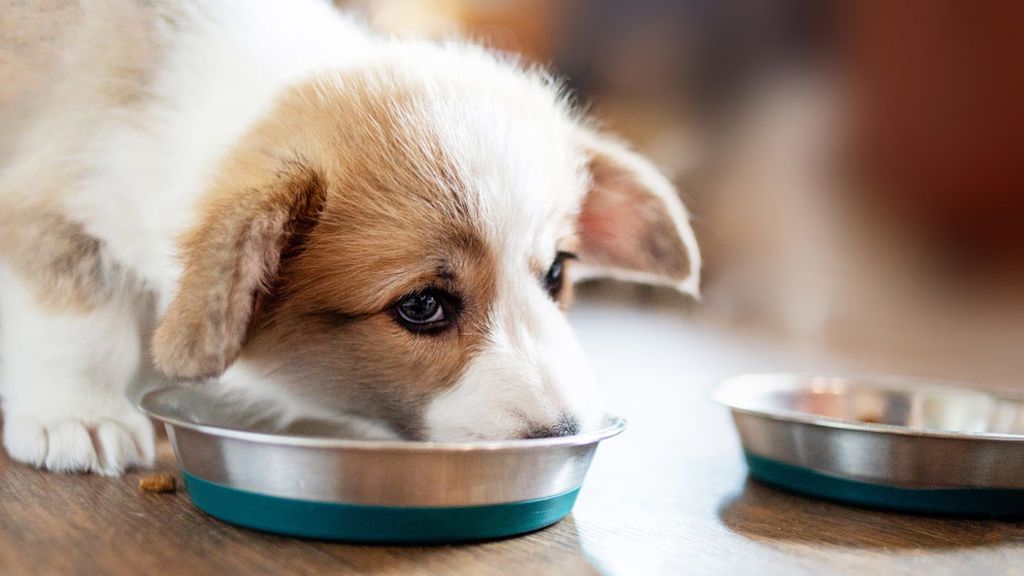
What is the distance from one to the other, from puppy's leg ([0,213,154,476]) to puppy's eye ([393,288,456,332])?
58 cm

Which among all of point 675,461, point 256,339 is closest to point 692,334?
point 675,461

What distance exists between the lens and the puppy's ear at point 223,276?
1300 mm

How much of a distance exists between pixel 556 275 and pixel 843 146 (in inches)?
151

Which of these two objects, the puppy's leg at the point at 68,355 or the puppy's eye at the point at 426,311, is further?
the puppy's leg at the point at 68,355

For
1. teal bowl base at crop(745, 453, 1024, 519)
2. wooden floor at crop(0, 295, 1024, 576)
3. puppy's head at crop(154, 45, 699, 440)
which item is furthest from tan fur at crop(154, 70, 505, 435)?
teal bowl base at crop(745, 453, 1024, 519)

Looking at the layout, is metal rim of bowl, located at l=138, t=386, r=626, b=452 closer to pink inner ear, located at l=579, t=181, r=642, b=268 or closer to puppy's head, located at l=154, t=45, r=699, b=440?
puppy's head, located at l=154, t=45, r=699, b=440

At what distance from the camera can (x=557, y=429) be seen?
146cm

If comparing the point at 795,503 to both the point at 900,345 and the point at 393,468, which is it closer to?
the point at 393,468

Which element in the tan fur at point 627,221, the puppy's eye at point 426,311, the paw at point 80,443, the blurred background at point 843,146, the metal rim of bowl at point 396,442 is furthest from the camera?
the blurred background at point 843,146

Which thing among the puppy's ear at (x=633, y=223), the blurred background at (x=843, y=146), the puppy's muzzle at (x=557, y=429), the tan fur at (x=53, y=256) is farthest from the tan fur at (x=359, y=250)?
the blurred background at (x=843, y=146)

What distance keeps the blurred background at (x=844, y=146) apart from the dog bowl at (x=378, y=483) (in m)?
3.60

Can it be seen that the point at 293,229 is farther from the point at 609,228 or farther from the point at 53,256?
the point at 609,228

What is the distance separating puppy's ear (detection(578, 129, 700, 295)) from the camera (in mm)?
2064

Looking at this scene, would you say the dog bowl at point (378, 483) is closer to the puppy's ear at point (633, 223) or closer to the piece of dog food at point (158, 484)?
the piece of dog food at point (158, 484)
